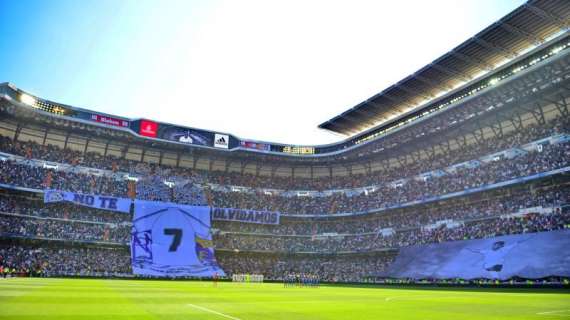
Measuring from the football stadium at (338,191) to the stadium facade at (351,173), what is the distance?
0.23m

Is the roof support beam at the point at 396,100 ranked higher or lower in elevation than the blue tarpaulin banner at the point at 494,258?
higher

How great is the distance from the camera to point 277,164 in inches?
2972

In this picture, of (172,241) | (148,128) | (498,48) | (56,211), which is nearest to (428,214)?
(498,48)

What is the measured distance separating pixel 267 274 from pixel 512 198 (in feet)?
125

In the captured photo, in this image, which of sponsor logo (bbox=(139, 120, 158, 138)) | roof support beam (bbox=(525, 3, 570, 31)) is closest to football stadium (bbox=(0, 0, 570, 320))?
roof support beam (bbox=(525, 3, 570, 31))

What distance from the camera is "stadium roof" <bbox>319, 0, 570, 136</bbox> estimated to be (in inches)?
1446

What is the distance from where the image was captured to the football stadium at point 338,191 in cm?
3928

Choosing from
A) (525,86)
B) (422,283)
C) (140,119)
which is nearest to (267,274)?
(422,283)

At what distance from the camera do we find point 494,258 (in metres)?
39.7

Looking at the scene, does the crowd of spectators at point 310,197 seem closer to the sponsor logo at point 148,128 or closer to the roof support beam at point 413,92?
the sponsor logo at point 148,128

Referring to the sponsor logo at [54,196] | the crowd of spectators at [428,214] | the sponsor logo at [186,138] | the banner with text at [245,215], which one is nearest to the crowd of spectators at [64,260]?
the sponsor logo at [54,196]

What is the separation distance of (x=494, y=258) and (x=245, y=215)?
38739 millimetres

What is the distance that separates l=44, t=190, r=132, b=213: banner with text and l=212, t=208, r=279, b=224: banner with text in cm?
1409

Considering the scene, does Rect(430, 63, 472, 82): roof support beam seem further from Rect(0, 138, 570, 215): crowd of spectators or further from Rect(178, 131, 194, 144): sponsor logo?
Rect(178, 131, 194, 144): sponsor logo
